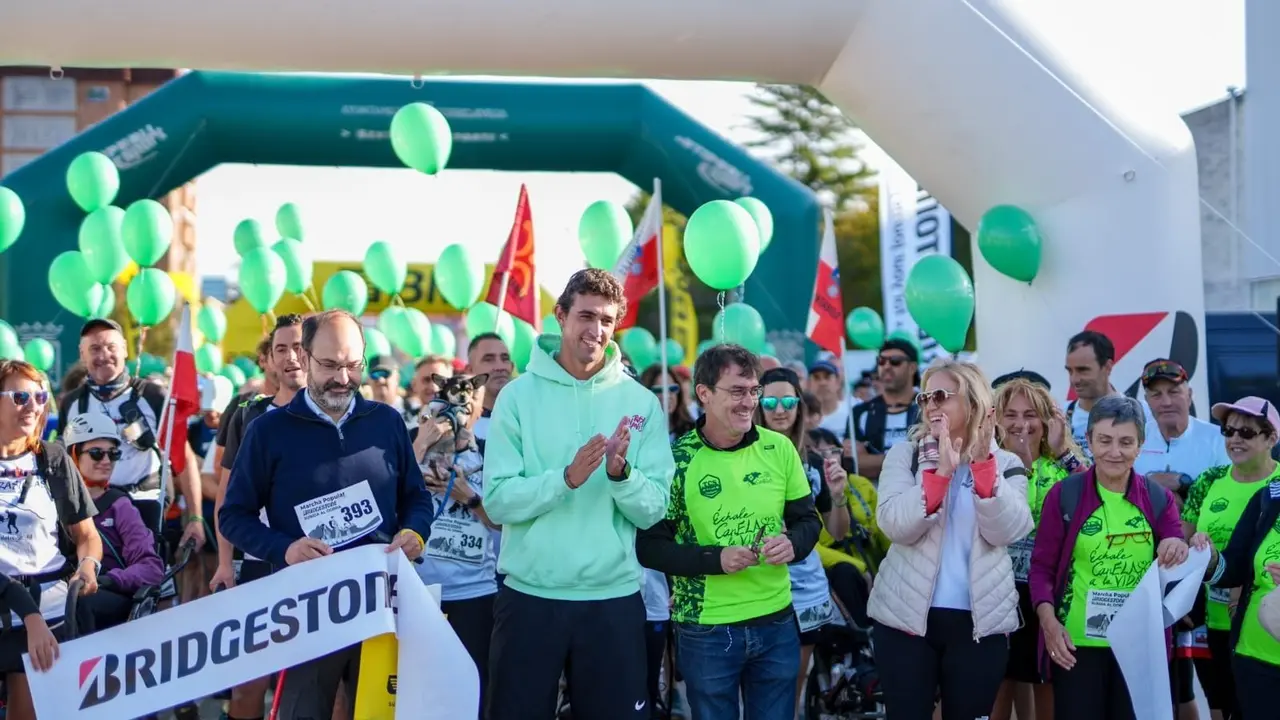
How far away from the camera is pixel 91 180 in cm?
983

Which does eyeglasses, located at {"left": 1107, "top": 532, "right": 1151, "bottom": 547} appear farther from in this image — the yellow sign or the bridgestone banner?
the yellow sign

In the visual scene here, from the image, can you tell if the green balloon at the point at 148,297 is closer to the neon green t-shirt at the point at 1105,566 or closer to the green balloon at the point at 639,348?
the green balloon at the point at 639,348

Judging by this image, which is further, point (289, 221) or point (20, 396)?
point (289, 221)

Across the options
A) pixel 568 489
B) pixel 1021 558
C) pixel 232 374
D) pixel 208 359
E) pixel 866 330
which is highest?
pixel 866 330

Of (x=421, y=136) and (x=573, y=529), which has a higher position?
(x=421, y=136)

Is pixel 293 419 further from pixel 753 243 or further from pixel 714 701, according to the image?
pixel 753 243

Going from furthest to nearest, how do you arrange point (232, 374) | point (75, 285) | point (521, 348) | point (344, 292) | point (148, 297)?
point (232, 374) < point (344, 292) < point (75, 285) < point (521, 348) < point (148, 297)

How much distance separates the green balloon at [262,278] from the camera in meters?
9.84

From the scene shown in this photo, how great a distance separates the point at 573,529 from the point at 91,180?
7275 millimetres

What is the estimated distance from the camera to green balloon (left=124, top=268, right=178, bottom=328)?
9484mm

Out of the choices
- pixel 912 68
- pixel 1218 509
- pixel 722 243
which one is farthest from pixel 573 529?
pixel 912 68

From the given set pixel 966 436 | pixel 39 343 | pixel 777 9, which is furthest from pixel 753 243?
pixel 39 343

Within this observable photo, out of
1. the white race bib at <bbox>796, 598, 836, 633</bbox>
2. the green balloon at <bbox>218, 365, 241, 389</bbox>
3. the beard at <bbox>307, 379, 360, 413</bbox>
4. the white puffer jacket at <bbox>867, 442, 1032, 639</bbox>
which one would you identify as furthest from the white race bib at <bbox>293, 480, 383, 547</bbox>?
the green balloon at <bbox>218, 365, 241, 389</bbox>

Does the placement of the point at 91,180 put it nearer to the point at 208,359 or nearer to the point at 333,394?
the point at 208,359
